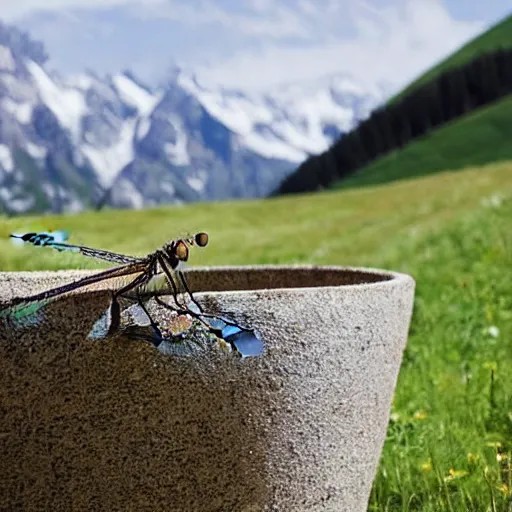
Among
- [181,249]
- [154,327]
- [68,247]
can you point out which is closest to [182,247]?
[181,249]

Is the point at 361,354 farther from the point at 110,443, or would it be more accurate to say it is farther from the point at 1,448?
the point at 1,448

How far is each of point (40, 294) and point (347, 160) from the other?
80747 millimetres

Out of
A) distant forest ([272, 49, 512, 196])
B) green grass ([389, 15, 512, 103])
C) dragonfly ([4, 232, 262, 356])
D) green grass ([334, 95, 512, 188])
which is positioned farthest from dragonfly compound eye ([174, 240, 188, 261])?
green grass ([389, 15, 512, 103])

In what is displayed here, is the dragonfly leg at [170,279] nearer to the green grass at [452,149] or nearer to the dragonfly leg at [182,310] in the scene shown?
the dragonfly leg at [182,310]

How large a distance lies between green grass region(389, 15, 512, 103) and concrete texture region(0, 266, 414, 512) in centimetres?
9454

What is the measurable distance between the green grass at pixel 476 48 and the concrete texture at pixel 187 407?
9454 centimetres

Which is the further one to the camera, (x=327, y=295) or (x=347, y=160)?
(x=347, y=160)

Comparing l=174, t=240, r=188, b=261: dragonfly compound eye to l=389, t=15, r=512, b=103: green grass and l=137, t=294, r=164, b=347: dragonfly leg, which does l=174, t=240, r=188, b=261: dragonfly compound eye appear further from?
l=389, t=15, r=512, b=103: green grass

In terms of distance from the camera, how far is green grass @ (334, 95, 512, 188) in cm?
7131

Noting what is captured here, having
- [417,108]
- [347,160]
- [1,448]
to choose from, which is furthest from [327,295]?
[417,108]

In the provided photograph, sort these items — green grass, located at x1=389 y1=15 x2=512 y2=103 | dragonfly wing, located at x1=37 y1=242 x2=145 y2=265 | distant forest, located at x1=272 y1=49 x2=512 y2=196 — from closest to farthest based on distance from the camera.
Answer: dragonfly wing, located at x1=37 y1=242 x2=145 y2=265, distant forest, located at x1=272 y1=49 x2=512 y2=196, green grass, located at x1=389 y1=15 x2=512 y2=103

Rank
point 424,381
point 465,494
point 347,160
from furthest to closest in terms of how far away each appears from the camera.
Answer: point 347,160, point 424,381, point 465,494

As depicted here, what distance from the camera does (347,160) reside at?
82.0m

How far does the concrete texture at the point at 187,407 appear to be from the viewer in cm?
222
